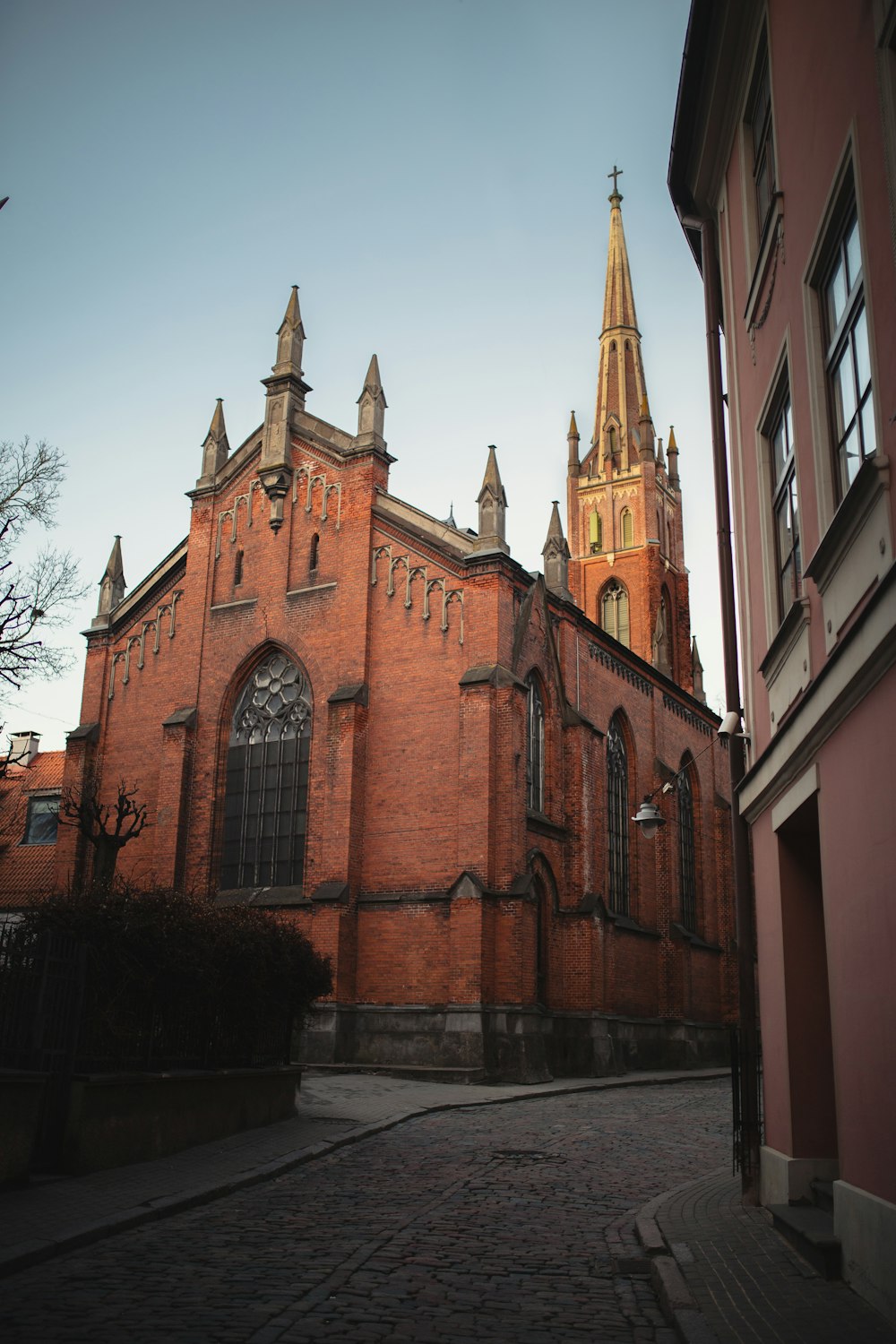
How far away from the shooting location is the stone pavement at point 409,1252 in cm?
578

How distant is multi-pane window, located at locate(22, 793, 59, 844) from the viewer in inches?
1310

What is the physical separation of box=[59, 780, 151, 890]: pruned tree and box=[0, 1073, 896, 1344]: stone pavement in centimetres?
913

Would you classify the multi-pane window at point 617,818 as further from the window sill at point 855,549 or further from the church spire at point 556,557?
the window sill at point 855,549

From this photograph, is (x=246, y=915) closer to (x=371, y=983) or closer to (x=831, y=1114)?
(x=831, y=1114)

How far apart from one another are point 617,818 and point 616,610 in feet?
51.8

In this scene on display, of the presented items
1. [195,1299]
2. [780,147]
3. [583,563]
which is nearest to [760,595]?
[780,147]

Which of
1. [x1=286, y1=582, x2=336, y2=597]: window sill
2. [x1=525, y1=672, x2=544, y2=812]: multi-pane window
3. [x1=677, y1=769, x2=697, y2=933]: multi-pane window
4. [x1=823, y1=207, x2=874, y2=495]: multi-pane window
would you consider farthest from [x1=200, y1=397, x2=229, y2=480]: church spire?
[x1=823, y1=207, x2=874, y2=495]: multi-pane window

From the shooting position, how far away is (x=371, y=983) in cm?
2434

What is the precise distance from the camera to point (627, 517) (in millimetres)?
47625

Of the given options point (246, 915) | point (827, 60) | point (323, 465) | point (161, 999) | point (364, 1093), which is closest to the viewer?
point (827, 60)

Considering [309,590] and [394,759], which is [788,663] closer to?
[394,759]

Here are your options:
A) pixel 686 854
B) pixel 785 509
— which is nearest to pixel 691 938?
pixel 686 854

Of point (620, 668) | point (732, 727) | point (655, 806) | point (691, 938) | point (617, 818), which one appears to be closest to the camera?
point (732, 727)

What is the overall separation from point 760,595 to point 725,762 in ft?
99.1
